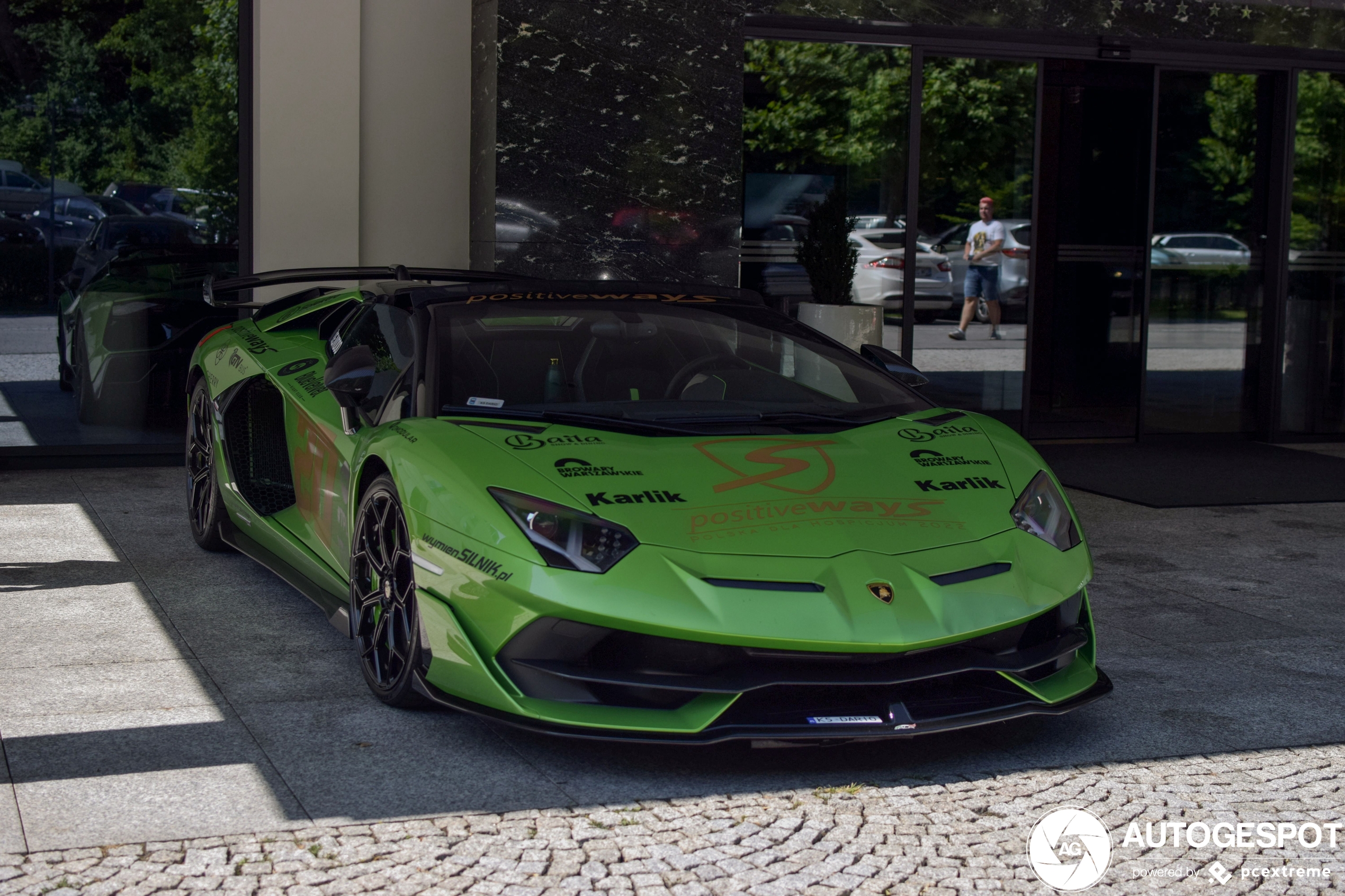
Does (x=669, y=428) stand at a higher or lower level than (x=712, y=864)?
higher

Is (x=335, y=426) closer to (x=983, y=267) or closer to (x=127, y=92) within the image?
(x=127, y=92)

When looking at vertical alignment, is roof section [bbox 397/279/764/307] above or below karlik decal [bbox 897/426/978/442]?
above

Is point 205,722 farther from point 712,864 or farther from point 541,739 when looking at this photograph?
point 712,864

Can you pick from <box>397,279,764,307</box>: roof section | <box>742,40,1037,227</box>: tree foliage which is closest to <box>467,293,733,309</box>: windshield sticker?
<box>397,279,764,307</box>: roof section

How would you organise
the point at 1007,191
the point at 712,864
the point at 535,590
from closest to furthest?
1. the point at 712,864
2. the point at 535,590
3. the point at 1007,191

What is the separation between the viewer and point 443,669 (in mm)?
3736

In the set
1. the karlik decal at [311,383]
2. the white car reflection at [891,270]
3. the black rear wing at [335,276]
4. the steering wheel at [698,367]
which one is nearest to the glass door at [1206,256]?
the white car reflection at [891,270]

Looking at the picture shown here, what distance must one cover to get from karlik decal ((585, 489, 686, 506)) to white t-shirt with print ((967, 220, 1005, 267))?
6.87 meters

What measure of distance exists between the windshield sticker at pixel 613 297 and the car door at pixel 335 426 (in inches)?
11.3

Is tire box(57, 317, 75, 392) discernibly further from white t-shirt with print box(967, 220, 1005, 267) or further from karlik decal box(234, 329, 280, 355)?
white t-shirt with print box(967, 220, 1005, 267)

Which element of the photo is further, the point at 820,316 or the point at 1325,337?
the point at 1325,337

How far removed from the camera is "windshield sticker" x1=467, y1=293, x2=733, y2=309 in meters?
4.75

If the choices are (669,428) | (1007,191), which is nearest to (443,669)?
(669,428)

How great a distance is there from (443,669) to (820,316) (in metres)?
6.09
